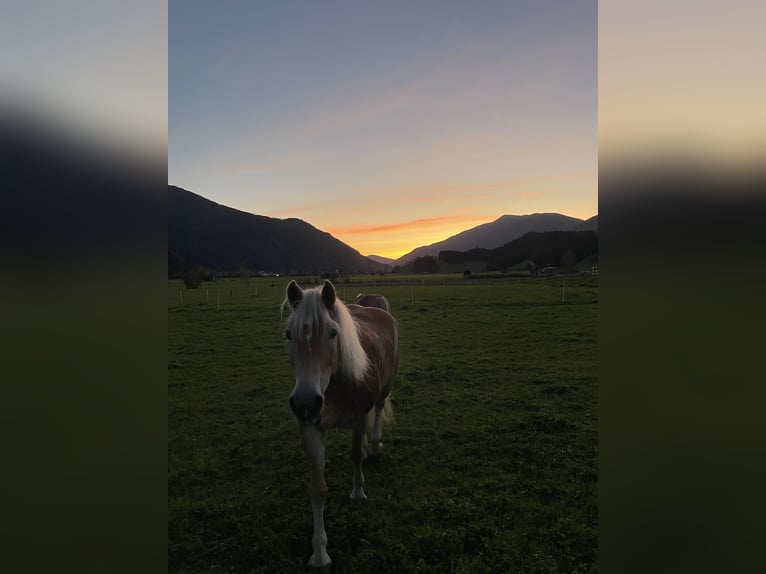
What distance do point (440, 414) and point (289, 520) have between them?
3.62m

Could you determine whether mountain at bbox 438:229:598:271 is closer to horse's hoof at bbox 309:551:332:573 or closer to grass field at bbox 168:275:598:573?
grass field at bbox 168:275:598:573

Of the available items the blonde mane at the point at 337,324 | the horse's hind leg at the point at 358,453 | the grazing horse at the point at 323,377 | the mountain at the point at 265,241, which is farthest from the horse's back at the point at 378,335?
the mountain at the point at 265,241

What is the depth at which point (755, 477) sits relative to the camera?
36.7 inches

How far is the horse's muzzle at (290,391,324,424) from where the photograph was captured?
9.34 feet

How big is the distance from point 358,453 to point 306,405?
170 cm

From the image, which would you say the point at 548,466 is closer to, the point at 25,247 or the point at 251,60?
the point at 25,247

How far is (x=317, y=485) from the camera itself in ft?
11.5

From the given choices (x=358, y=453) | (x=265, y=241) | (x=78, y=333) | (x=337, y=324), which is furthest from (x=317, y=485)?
(x=265, y=241)

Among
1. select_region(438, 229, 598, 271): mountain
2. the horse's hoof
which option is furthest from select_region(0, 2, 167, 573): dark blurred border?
select_region(438, 229, 598, 271): mountain

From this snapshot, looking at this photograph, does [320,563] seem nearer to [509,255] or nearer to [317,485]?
[317,485]

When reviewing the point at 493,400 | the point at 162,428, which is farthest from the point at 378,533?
the point at 493,400

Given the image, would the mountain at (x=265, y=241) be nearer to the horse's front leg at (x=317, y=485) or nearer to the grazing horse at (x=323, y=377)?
the grazing horse at (x=323, y=377)

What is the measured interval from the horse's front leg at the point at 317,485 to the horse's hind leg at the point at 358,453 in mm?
596

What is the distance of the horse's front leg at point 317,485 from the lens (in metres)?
3.36
